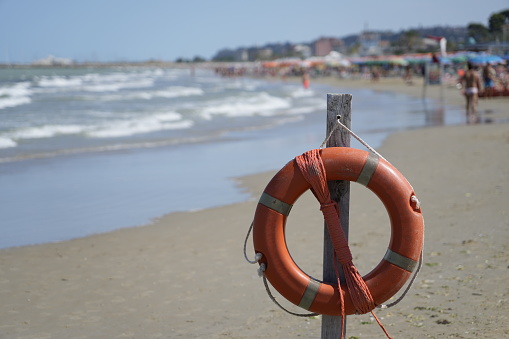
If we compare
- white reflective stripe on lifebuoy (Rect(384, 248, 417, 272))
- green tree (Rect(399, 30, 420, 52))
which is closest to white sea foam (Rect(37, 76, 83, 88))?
white reflective stripe on lifebuoy (Rect(384, 248, 417, 272))

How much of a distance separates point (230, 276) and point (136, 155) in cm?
753

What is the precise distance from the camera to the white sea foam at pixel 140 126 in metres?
16.0

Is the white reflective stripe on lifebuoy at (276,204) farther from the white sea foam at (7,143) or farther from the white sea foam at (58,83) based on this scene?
the white sea foam at (58,83)

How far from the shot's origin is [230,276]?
477 centimetres

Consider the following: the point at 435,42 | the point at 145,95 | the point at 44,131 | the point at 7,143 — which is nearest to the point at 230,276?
the point at 7,143

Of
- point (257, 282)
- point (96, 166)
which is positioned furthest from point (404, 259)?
point (96, 166)

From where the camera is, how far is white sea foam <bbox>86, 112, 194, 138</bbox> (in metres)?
16.0

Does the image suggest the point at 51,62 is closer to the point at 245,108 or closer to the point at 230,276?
the point at 245,108

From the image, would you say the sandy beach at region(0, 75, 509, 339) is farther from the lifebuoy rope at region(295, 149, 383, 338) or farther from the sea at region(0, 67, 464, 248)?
the lifebuoy rope at region(295, 149, 383, 338)

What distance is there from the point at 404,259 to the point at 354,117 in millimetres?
15954

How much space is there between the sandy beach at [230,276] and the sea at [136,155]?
0.71m

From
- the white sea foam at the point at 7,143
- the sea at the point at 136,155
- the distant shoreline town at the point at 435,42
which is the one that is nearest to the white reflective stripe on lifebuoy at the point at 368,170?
the sea at the point at 136,155

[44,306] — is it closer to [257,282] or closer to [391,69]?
[257,282]

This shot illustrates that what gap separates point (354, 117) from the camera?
60.3 ft
